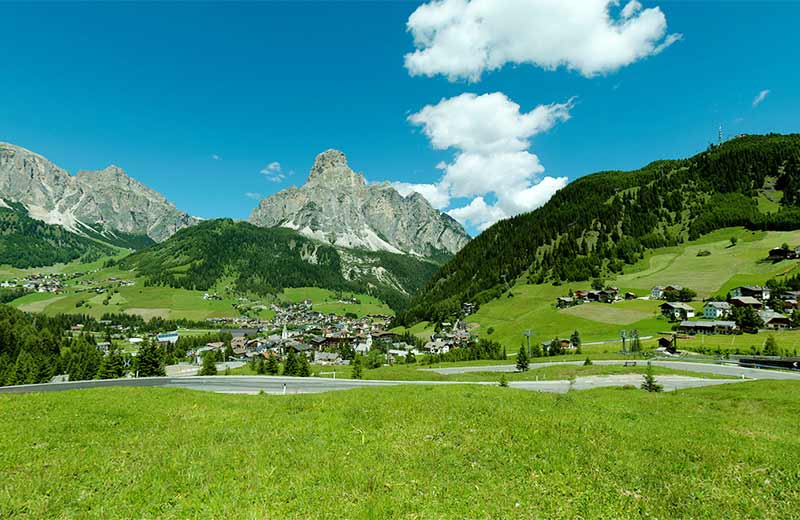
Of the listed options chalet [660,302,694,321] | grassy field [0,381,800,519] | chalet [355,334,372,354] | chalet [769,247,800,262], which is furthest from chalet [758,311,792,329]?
chalet [355,334,372,354]

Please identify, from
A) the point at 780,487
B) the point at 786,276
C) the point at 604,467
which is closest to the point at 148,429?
the point at 604,467

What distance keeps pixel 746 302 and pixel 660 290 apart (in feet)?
103

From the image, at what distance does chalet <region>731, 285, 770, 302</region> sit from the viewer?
12050 cm

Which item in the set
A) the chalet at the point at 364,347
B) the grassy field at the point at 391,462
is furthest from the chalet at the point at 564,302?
the grassy field at the point at 391,462

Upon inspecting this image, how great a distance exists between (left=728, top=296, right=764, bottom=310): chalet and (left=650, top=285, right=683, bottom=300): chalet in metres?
23.1

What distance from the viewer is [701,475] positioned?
1256 centimetres

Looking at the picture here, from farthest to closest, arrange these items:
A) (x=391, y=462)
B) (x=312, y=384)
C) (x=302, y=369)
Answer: (x=302, y=369), (x=312, y=384), (x=391, y=462)

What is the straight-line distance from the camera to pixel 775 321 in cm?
10050

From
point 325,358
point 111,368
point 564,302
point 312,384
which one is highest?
point 564,302

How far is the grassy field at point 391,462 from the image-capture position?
10.2 m

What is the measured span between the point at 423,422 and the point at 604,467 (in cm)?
760

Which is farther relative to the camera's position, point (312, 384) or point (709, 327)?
point (709, 327)

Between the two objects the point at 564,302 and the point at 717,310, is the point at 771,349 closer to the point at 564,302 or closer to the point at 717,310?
the point at 717,310

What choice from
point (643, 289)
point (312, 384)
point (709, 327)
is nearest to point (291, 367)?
point (312, 384)
